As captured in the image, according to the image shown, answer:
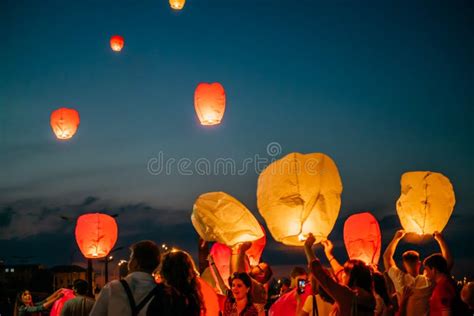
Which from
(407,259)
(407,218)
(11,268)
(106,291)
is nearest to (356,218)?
(407,218)

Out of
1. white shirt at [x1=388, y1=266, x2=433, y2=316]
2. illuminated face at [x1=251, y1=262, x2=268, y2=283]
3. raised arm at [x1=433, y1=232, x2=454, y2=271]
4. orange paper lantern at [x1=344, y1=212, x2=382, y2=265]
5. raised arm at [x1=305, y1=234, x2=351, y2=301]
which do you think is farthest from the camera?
orange paper lantern at [x1=344, y1=212, x2=382, y2=265]

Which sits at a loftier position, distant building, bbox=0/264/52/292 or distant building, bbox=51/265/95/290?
distant building, bbox=0/264/52/292

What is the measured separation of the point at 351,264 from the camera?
4.13 metres

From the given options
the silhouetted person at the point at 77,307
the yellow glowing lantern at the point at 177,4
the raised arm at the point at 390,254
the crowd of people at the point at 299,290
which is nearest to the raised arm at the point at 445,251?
the crowd of people at the point at 299,290

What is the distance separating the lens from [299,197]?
191 inches

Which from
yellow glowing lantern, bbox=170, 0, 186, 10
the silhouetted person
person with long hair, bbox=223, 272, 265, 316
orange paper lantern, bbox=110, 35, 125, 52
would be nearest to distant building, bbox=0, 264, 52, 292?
orange paper lantern, bbox=110, 35, 125, 52

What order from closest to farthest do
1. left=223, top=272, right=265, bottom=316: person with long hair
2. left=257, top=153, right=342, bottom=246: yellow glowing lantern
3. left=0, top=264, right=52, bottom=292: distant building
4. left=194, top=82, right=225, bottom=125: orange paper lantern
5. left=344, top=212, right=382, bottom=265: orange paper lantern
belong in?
left=223, top=272, right=265, bottom=316: person with long hair, left=257, top=153, right=342, bottom=246: yellow glowing lantern, left=344, top=212, right=382, bottom=265: orange paper lantern, left=194, top=82, right=225, bottom=125: orange paper lantern, left=0, top=264, right=52, bottom=292: distant building

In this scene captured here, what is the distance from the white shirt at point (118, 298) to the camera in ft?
9.91

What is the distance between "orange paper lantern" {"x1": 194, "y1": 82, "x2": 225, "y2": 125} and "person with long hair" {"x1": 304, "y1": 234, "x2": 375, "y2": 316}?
4.42m

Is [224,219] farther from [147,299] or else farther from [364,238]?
[147,299]

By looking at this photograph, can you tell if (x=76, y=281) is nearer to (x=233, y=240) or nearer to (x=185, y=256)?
(x=233, y=240)

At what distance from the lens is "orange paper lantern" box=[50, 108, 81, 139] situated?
1048cm

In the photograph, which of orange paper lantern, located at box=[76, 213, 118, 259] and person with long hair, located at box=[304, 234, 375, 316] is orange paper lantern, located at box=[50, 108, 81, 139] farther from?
person with long hair, located at box=[304, 234, 375, 316]

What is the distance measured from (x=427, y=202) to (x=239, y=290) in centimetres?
291
